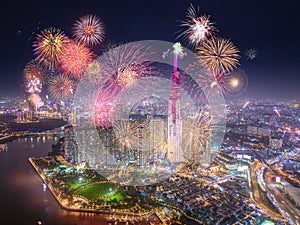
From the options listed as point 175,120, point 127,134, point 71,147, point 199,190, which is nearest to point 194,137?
point 175,120

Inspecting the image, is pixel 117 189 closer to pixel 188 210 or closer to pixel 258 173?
pixel 188 210

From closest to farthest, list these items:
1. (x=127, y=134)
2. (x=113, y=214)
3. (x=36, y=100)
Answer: (x=113, y=214) < (x=127, y=134) < (x=36, y=100)

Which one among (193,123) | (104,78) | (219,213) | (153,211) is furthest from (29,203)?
(193,123)

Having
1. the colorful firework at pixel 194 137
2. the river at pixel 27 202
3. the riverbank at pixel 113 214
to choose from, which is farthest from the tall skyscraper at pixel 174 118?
the river at pixel 27 202

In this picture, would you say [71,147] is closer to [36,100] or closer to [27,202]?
[27,202]

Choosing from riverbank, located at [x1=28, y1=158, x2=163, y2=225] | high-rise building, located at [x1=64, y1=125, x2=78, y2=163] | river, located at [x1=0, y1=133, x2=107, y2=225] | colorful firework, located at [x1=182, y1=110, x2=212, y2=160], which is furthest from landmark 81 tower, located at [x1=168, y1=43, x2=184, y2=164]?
river, located at [x1=0, y1=133, x2=107, y2=225]
